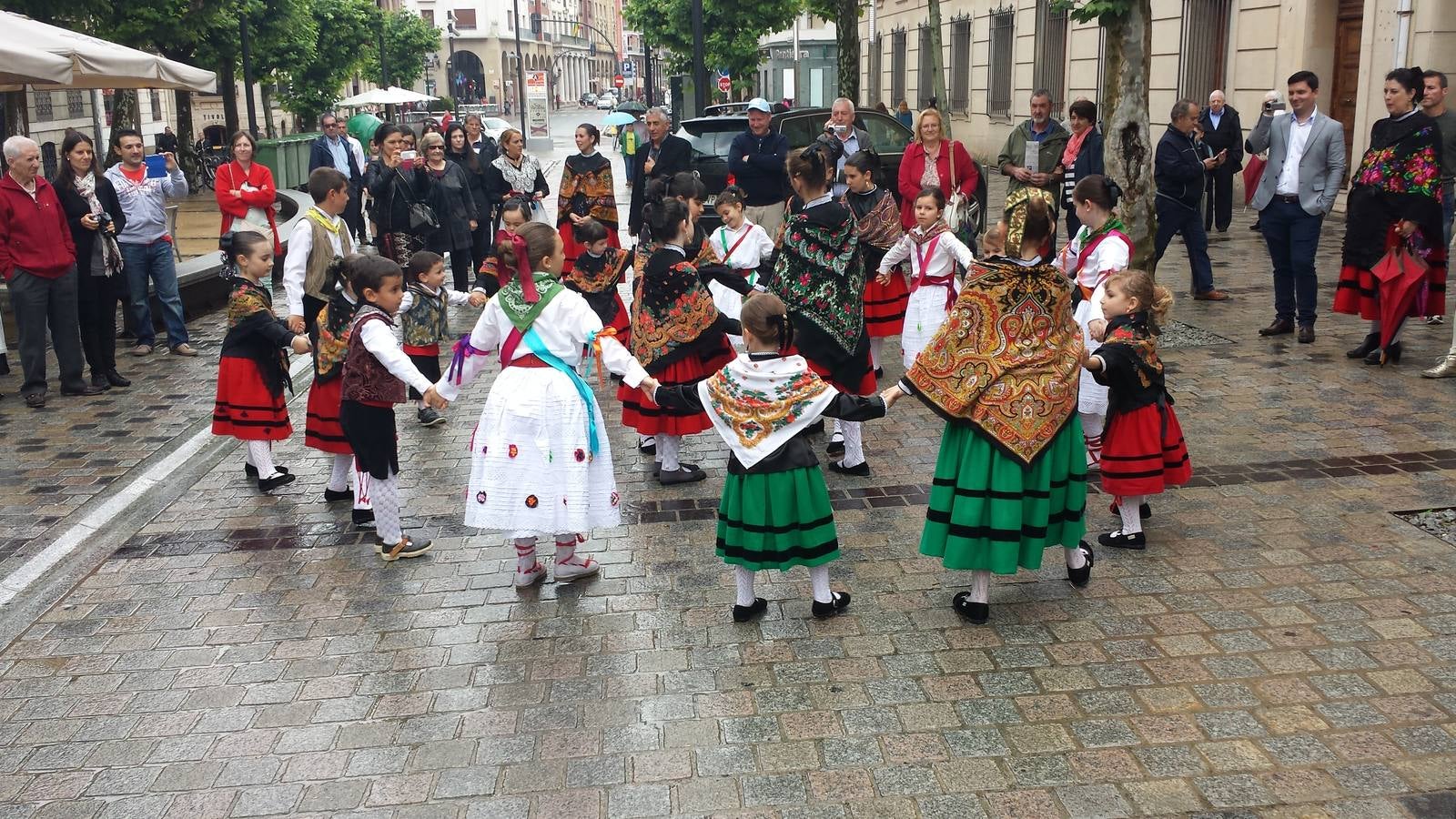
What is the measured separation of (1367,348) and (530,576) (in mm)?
6787

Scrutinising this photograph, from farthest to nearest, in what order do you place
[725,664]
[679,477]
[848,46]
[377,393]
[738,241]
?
1. [848,46]
2. [738,241]
3. [679,477]
4. [377,393]
5. [725,664]

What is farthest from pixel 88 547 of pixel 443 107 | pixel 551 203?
pixel 443 107

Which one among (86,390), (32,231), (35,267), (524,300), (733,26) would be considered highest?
(733,26)

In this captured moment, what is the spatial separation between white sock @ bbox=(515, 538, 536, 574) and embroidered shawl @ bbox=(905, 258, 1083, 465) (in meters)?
1.90

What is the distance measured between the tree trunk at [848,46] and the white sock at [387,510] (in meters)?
17.7

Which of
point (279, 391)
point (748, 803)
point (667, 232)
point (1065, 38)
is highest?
point (1065, 38)

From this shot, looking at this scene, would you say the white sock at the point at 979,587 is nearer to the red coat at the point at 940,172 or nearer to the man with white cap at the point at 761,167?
the red coat at the point at 940,172

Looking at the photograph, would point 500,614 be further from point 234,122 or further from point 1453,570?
point 234,122

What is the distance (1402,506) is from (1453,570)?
2.84 ft

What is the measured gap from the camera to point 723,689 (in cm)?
467

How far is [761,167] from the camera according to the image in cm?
1248

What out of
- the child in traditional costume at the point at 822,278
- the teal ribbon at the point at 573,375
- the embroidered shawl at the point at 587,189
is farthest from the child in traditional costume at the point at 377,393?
the embroidered shawl at the point at 587,189

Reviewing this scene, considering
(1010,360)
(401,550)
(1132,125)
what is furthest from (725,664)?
(1132,125)

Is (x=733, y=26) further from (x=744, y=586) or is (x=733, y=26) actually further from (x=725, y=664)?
(x=725, y=664)
